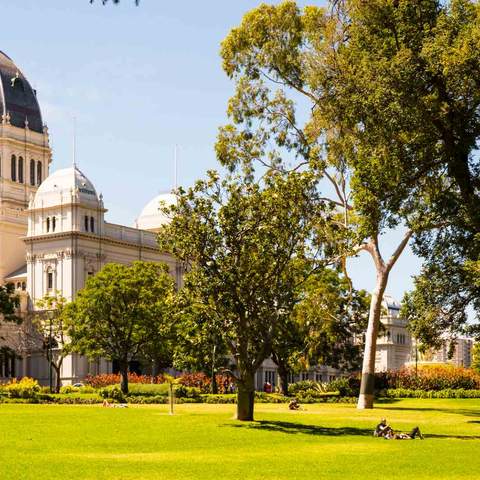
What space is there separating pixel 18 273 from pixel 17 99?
23018 mm

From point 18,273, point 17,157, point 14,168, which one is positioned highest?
point 17,157

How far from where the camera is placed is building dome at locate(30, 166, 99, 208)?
4518 inches

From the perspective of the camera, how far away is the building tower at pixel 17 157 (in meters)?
128

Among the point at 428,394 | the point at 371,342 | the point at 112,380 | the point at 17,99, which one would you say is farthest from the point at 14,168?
the point at 371,342

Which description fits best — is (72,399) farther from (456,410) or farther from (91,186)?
(91,186)

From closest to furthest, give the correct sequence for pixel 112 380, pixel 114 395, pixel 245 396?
pixel 245 396
pixel 114 395
pixel 112 380

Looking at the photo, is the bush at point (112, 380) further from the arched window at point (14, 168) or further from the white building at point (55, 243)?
the arched window at point (14, 168)

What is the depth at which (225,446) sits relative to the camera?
3478cm

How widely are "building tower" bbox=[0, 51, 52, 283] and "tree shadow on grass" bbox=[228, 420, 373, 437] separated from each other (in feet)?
283

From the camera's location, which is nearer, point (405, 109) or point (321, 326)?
point (405, 109)

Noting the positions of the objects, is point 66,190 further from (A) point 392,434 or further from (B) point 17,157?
(A) point 392,434

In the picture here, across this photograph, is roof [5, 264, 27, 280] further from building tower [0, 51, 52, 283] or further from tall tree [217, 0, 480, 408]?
tall tree [217, 0, 480, 408]

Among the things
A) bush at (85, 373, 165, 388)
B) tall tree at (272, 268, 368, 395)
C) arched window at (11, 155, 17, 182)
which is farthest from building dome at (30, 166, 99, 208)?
tall tree at (272, 268, 368, 395)

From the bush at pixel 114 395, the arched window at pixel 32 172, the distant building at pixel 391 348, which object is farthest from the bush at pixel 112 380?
the distant building at pixel 391 348
